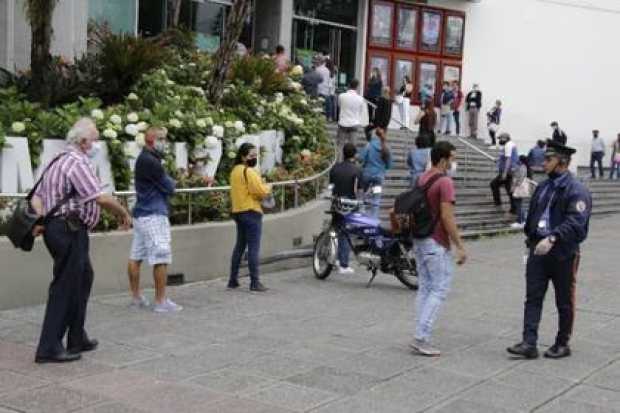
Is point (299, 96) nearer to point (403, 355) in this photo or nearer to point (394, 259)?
point (394, 259)

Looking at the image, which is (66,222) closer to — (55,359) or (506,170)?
(55,359)

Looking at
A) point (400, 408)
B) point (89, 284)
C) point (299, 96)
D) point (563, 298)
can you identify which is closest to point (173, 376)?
point (89, 284)

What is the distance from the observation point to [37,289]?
28.3 feet

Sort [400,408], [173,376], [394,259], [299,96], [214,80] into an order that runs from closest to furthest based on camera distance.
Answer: [400,408] → [173,376] → [394,259] → [214,80] → [299,96]

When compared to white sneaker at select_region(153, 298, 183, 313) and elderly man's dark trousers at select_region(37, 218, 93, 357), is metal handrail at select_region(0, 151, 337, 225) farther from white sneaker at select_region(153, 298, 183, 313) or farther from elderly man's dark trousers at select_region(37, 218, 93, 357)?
elderly man's dark trousers at select_region(37, 218, 93, 357)

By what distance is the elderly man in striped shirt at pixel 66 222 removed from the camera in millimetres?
6523

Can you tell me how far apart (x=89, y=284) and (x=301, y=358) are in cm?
181

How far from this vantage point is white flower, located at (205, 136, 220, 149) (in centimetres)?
1156

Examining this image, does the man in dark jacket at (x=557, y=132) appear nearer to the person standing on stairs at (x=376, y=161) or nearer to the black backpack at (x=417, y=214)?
the person standing on stairs at (x=376, y=161)

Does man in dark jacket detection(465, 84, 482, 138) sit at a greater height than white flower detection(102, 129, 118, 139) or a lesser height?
greater

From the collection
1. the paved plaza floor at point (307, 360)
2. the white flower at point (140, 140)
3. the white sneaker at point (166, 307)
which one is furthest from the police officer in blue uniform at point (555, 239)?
the white flower at point (140, 140)

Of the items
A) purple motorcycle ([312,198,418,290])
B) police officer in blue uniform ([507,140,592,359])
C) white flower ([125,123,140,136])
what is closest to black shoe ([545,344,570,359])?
police officer in blue uniform ([507,140,592,359])

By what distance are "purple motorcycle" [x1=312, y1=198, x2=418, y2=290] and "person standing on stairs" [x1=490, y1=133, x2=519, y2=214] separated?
7499 mm

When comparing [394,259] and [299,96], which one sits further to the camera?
[299,96]
